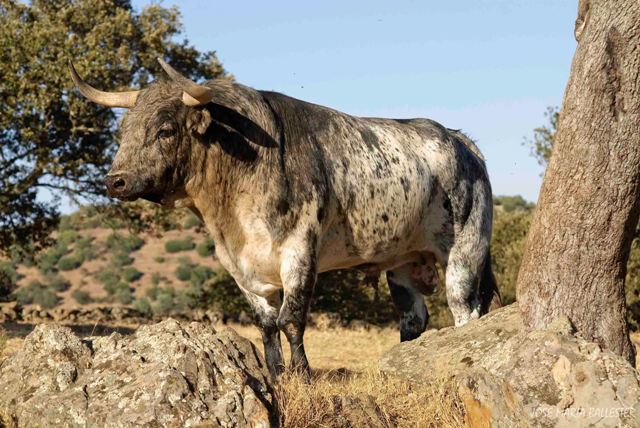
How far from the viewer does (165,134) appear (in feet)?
29.6

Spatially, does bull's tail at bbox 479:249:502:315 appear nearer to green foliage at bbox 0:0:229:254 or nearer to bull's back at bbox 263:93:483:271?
bull's back at bbox 263:93:483:271

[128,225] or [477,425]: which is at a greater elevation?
[128,225]

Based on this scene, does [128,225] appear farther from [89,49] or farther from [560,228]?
[560,228]

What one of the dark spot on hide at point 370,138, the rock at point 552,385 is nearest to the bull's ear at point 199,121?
the dark spot on hide at point 370,138

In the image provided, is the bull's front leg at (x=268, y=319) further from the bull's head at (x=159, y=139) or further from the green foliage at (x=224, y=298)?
the green foliage at (x=224, y=298)

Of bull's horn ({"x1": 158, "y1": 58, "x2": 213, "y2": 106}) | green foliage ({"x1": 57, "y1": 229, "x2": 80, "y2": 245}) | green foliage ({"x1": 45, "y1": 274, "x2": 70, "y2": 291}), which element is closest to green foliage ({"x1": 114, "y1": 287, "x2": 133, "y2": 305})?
green foliage ({"x1": 45, "y1": 274, "x2": 70, "y2": 291})

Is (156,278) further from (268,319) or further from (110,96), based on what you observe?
(268,319)

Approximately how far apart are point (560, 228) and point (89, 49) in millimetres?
14045

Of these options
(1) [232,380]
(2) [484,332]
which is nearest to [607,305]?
(2) [484,332]

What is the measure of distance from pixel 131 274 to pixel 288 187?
51145mm

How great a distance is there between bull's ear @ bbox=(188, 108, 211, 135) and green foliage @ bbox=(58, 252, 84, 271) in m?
54.4

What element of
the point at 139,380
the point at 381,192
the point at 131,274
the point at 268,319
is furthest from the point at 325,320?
the point at 131,274

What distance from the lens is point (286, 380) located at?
25.0ft

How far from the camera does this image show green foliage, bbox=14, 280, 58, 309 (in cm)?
5217
